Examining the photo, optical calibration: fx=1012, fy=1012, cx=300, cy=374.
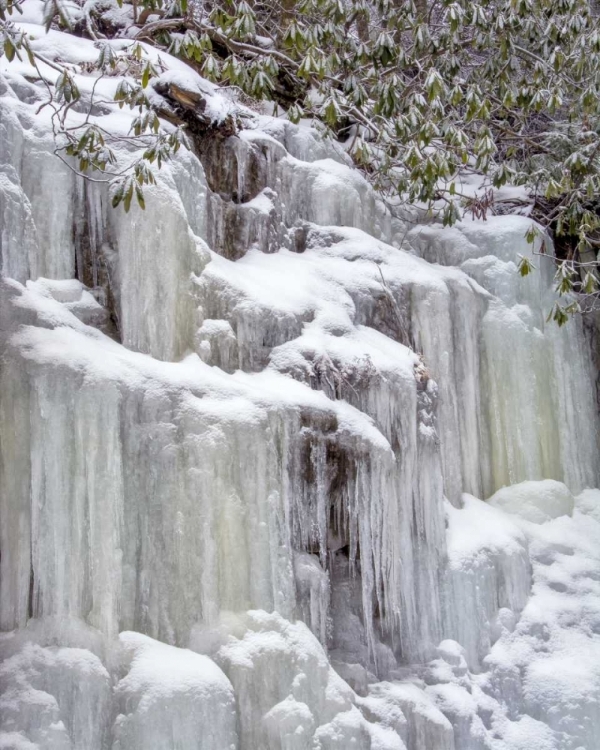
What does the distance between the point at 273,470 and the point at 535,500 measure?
11.2 ft

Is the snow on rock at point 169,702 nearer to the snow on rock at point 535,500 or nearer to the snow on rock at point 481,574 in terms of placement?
the snow on rock at point 481,574

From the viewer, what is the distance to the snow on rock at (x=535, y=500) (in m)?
9.09

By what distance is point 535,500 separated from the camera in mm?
9156

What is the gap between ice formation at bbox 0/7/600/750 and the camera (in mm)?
5855

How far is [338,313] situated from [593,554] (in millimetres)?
3263

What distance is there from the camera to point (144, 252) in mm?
7082

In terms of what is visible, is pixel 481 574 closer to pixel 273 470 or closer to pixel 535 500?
pixel 535 500

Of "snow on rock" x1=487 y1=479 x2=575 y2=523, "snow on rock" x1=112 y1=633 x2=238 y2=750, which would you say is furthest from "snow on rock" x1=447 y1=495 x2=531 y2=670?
"snow on rock" x1=112 y1=633 x2=238 y2=750

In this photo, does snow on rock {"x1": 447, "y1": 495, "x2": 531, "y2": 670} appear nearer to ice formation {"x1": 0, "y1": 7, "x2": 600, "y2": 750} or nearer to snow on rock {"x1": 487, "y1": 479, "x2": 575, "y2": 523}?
ice formation {"x1": 0, "y1": 7, "x2": 600, "y2": 750}

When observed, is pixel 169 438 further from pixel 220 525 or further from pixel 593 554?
pixel 593 554

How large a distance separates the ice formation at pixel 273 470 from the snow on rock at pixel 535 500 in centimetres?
3

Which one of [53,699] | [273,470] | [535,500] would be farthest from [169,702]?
A: [535,500]

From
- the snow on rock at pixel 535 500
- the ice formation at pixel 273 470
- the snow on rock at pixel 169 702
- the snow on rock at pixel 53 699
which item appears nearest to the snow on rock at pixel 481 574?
the ice formation at pixel 273 470

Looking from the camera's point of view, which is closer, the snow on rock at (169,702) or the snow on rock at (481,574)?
the snow on rock at (169,702)
